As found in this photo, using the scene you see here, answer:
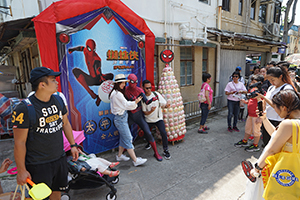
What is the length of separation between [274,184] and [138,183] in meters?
2.31

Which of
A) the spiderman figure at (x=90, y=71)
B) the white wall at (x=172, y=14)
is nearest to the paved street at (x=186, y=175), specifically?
the spiderman figure at (x=90, y=71)

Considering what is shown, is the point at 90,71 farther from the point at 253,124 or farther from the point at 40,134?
the point at 253,124

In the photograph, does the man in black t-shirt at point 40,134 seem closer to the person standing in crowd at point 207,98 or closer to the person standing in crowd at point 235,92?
the person standing in crowd at point 207,98

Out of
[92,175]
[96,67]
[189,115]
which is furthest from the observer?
[189,115]

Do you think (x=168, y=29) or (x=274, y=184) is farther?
(x=168, y=29)

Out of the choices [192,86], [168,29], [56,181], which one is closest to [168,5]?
[168,29]

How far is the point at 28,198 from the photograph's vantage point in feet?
7.73

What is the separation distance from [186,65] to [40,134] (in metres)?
5.93

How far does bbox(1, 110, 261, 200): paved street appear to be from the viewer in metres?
3.15

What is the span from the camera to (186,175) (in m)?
3.69

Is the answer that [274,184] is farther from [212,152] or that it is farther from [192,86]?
[192,86]

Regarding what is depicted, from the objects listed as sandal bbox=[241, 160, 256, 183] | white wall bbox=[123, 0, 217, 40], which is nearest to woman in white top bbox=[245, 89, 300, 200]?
sandal bbox=[241, 160, 256, 183]

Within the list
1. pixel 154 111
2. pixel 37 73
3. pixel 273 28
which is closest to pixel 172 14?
pixel 154 111

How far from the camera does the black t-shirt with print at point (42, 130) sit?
191 centimetres
